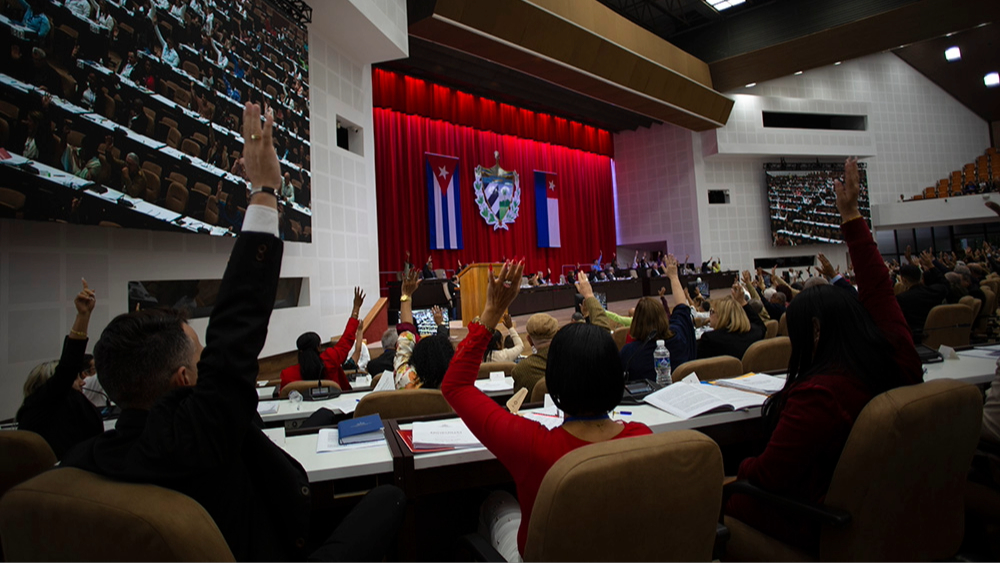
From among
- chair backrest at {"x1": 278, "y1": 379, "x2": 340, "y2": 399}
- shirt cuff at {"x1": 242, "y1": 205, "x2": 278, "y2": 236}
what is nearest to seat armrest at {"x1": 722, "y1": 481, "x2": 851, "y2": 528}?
shirt cuff at {"x1": 242, "y1": 205, "x2": 278, "y2": 236}

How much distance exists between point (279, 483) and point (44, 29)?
431 cm

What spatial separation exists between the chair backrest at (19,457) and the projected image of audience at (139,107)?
4.76 feet

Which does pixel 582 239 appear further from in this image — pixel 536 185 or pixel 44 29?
pixel 44 29

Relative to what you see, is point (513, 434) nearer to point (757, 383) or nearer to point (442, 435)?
point (442, 435)

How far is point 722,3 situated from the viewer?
41.5 feet

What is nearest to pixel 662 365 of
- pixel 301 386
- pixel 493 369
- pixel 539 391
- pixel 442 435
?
pixel 539 391

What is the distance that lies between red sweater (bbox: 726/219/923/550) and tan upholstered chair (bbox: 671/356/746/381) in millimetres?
1088

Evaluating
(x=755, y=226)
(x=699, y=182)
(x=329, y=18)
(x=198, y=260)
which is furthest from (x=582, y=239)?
(x=198, y=260)

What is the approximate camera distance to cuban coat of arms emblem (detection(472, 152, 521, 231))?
1370 centimetres

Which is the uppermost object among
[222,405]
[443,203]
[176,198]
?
[443,203]

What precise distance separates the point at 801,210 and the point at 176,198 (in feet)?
57.2

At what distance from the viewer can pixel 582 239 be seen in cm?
1638

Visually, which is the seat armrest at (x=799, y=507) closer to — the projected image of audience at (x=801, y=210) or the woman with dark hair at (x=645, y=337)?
the woman with dark hair at (x=645, y=337)

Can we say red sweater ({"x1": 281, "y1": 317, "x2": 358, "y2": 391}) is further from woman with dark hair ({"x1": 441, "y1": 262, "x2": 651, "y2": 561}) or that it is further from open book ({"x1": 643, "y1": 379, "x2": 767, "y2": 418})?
woman with dark hair ({"x1": 441, "y1": 262, "x2": 651, "y2": 561})
